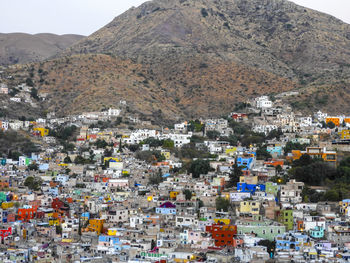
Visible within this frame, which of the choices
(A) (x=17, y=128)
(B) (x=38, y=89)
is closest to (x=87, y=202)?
(A) (x=17, y=128)

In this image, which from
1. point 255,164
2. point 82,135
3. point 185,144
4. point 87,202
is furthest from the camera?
point 82,135

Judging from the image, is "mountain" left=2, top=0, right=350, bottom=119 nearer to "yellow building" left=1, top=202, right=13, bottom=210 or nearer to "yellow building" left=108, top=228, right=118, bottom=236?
"yellow building" left=1, top=202, right=13, bottom=210

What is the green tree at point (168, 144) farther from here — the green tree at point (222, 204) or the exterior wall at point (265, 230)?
the exterior wall at point (265, 230)

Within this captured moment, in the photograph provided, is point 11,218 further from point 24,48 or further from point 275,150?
point 24,48

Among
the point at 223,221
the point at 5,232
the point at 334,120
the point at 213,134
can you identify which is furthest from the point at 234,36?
the point at 5,232

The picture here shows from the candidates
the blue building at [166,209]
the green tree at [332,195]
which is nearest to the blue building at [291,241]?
the green tree at [332,195]

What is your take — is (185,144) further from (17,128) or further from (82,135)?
(17,128)

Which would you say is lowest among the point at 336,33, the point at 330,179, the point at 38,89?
the point at 330,179
